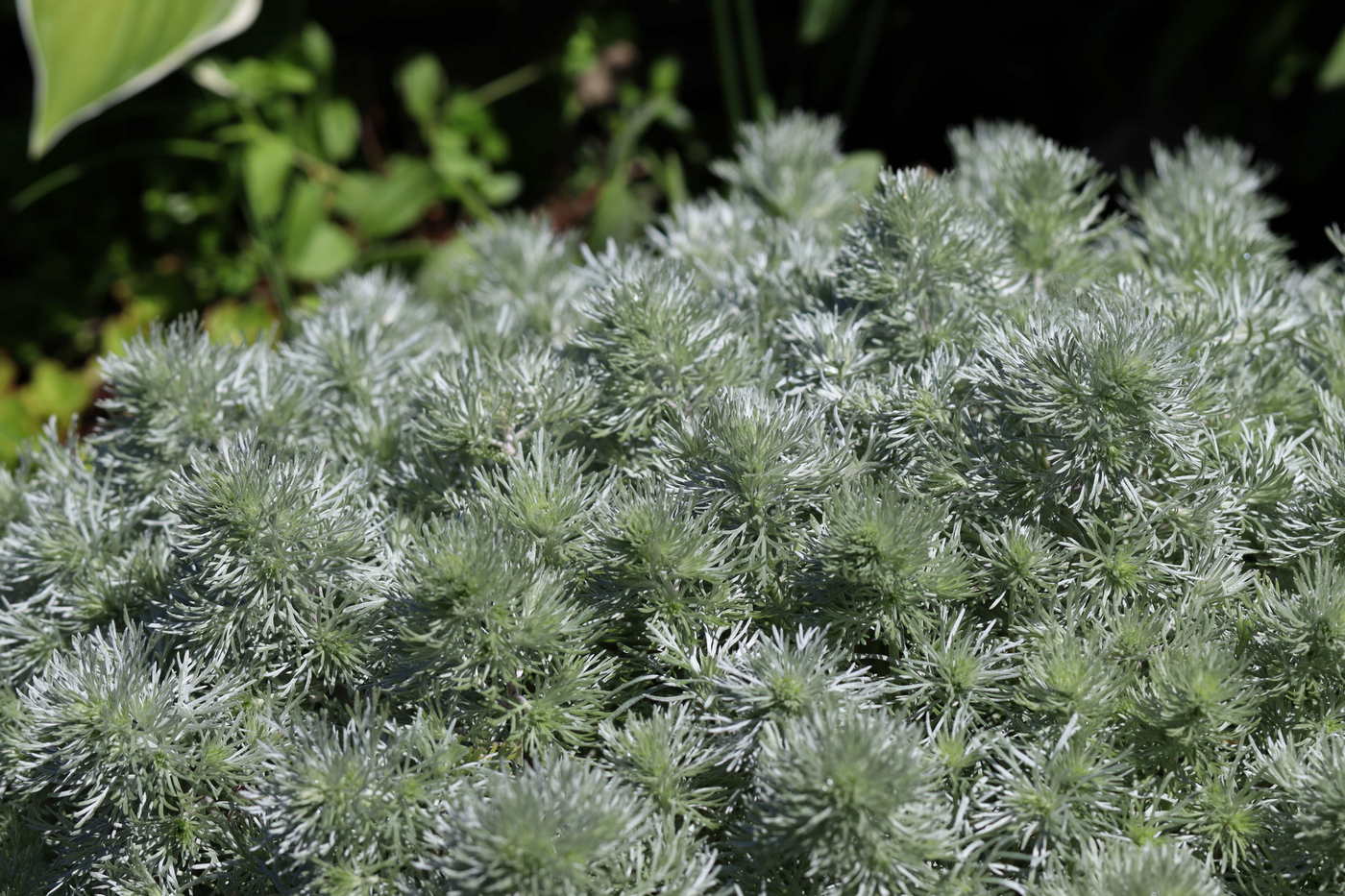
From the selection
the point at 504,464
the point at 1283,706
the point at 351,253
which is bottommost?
the point at 1283,706

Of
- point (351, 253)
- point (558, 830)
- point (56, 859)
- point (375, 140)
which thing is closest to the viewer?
point (558, 830)

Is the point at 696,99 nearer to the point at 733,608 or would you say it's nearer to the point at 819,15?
the point at 819,15

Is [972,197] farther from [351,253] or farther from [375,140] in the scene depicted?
[375,140]

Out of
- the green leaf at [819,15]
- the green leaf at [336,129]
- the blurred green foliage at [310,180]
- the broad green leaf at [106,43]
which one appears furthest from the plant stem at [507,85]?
the broad green leaf at [106,43]

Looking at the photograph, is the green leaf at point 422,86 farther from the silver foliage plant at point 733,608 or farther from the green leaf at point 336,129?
the silver foliage plant at point 733,608

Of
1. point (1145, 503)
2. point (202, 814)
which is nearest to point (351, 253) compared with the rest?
point (202, 814)
